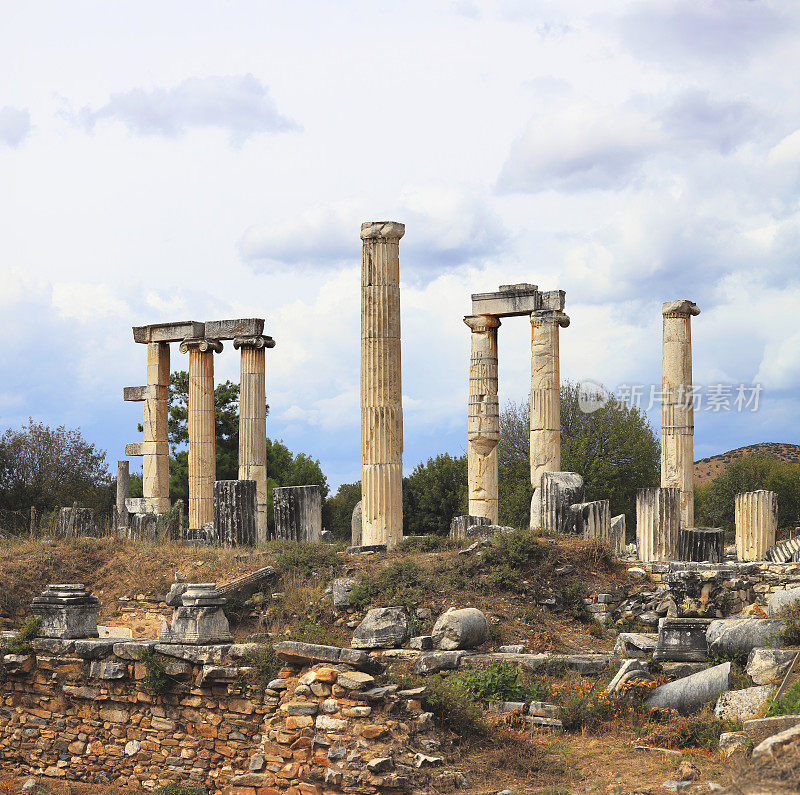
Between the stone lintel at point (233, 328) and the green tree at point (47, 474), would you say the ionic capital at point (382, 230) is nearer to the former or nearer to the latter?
the stone lintel at point (233, 328)

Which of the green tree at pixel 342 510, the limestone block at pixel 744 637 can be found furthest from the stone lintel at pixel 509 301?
the green tree at pixel 342 510

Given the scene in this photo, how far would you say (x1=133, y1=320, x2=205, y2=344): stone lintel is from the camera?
3012cm

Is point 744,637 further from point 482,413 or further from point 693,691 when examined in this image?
point 482,413

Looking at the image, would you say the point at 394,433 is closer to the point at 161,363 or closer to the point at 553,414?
the point at 553,414

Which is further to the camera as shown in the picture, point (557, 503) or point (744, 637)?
point (557, 503)

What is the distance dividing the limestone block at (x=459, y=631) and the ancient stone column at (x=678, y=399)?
13.3 meters

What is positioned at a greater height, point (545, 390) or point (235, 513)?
point (545, 390)

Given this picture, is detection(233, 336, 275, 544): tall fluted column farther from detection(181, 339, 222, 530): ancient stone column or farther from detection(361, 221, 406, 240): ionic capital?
detection(361, 221, 406, 240): ionic capital

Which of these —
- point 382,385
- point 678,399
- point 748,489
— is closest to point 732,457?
point 748,489

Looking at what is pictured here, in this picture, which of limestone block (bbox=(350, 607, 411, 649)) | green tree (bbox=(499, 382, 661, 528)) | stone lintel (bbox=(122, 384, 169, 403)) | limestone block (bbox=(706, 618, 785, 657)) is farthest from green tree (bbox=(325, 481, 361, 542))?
limestone block (bbox=(706, 618, 785, 657))

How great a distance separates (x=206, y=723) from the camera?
11.7 m

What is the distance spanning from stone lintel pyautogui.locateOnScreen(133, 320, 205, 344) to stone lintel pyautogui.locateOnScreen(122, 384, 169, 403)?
141cm

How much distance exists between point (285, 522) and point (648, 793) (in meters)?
13.4

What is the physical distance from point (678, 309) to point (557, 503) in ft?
28.5
